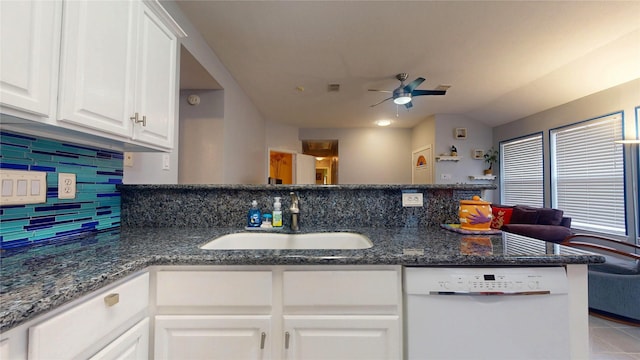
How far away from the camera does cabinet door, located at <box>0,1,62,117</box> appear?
63 cm

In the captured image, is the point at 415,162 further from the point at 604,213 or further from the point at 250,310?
the point at 250,310

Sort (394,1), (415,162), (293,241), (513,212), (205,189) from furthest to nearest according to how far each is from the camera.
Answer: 1. (415,162)
2. (513,212)
3. (394,1)
4. (205,189)
5. (293,241)

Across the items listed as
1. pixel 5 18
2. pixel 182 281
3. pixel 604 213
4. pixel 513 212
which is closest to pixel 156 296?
pixel 182 281

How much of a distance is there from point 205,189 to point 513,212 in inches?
157

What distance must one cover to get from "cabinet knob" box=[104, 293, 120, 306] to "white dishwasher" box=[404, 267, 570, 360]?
0.84 meters

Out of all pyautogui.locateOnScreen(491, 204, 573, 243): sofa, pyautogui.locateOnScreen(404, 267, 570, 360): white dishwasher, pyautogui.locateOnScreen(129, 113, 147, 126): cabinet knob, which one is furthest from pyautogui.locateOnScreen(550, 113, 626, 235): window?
pyautogui.locateOnScreen(129, 113, 147, 126): cabinet knob

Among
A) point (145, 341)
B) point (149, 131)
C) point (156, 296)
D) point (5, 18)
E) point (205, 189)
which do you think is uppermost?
point (5, 18)

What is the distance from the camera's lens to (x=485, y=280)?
2.69 feet

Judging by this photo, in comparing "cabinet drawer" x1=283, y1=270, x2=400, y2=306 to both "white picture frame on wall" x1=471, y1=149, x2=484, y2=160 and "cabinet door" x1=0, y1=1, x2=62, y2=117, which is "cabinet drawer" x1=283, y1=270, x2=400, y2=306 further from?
"white picture frame on wall" x1=471, y1=149, x2=484, y2=160

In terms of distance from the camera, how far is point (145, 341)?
78 cm

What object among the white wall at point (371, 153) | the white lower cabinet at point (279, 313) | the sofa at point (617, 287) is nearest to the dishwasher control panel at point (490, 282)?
the white lower cabinet at point (279, 313)

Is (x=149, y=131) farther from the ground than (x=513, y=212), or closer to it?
farther from the ground

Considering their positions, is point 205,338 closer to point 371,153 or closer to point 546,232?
point 546,232

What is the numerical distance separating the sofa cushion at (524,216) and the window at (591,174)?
32.0 inches
